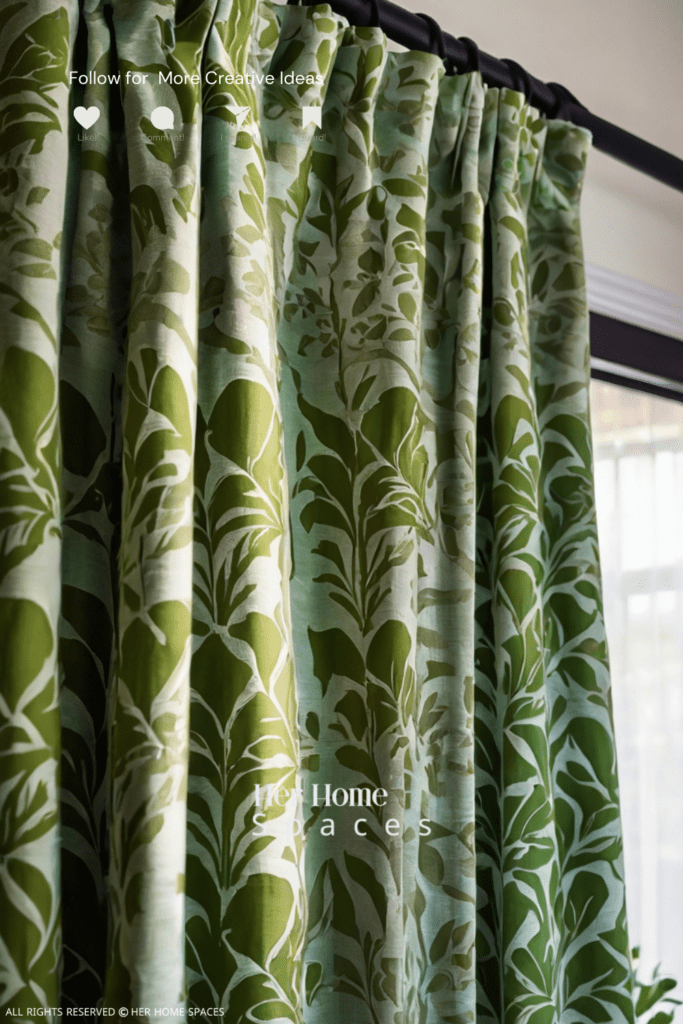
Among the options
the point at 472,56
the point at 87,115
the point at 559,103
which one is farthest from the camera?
the point at 559,103

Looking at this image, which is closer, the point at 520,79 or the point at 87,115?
the point at 87,115

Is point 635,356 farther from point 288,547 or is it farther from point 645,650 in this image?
point 288,547

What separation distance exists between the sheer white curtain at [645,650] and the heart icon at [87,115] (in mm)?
878

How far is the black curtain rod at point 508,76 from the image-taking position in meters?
0.89

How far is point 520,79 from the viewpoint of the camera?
101cm

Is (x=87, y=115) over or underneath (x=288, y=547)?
over

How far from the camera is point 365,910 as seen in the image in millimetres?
748

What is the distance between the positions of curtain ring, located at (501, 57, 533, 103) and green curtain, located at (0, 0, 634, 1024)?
0.10 feet

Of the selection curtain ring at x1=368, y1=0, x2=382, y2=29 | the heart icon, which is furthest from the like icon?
curtain ring at x1=368, y1=0, x2=382, y2=29

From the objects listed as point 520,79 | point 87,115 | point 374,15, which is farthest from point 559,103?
point 87,115

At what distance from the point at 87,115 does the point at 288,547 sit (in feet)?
1.32

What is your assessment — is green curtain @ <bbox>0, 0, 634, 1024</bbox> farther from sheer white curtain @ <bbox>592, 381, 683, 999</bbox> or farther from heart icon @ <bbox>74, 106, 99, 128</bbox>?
sheer white curtain @ <bbox>592, 381, 683, 999</bbox>

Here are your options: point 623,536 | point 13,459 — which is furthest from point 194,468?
point 623,536

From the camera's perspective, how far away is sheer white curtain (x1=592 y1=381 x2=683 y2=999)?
133 centimetres
